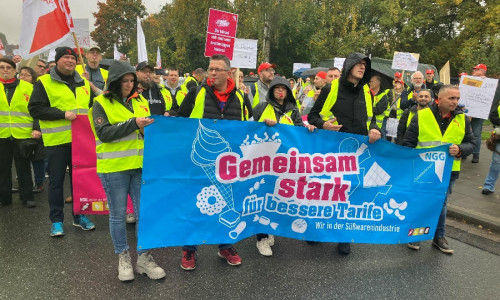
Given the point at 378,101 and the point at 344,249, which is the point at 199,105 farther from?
the point at 378,101

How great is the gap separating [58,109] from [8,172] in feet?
6.55

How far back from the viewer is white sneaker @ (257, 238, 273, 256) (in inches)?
157

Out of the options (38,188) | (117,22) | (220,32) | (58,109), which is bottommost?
(38,188)

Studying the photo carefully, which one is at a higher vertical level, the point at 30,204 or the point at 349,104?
the point at 349,104

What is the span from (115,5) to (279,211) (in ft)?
218

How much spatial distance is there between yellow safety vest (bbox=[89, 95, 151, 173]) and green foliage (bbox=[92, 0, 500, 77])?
1875 centimetres

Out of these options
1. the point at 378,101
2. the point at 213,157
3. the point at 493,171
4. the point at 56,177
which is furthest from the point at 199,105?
the point at 493,171

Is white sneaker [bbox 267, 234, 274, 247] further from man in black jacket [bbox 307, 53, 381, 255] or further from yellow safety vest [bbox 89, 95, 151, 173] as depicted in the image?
yellow safety vest [bbox 89, 95, 151, 173]


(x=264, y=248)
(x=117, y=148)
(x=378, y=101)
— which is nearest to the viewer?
(x=117, y=148)

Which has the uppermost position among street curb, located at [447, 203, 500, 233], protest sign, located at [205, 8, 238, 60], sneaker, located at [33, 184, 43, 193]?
protest sign, located at [205, 8, 238, 60]

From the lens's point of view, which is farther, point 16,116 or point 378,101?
point 378,101

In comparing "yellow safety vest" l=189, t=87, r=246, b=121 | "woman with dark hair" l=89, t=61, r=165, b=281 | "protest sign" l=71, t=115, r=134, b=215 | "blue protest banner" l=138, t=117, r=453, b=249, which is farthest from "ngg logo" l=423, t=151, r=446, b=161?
"protest sign" l=71, t=115, r=134, b=215

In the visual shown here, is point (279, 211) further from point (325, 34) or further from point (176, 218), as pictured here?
point (325, 34)

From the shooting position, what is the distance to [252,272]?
3613 millimetres
